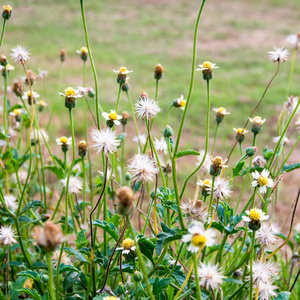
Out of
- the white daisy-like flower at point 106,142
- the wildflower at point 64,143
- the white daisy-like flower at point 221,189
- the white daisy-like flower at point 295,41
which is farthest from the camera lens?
the white daisy-like flower at point 295,41

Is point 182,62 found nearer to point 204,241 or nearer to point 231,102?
point 231,102

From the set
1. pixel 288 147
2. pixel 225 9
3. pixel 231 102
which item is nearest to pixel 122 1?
pixel 225 9

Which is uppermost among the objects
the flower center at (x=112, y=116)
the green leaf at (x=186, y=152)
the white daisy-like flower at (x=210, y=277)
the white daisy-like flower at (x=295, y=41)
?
the white daisy-like flower at (x=295, y=41)

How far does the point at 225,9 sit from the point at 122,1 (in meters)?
1.65

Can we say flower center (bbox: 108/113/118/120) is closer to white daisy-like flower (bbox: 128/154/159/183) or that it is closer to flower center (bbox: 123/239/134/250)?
white daisy-like flower (bbox: 128/154/159/183)

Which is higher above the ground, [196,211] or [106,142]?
[106,142]

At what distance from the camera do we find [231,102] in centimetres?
338

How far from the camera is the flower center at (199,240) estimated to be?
2.05 feet

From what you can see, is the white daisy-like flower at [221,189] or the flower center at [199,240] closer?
the flower center at [199,240]

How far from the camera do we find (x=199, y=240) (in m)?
0.62

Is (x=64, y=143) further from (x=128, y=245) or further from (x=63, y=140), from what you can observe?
(x=128, y=245)

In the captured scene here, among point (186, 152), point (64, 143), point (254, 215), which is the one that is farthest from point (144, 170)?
point (64, 143)

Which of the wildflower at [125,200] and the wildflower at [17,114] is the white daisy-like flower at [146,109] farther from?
the wildflower at [17,114]

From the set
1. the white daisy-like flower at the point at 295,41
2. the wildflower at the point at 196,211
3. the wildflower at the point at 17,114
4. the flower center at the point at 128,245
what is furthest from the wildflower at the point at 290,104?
the wildflower at the point at 17,114
